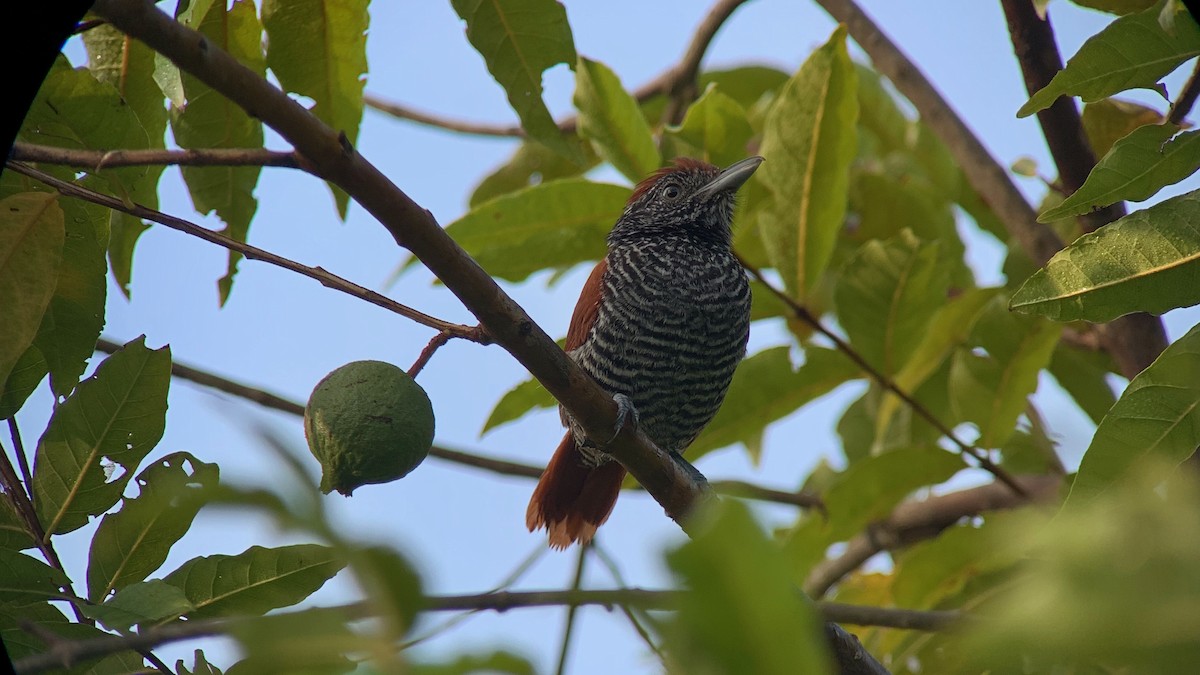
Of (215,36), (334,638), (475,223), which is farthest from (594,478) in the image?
(334,638)

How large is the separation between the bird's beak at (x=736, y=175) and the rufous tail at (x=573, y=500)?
1121 mm

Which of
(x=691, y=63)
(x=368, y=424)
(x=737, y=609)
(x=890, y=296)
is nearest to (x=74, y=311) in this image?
(x=368, y=424)

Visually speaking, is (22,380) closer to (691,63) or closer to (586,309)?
(586,309)

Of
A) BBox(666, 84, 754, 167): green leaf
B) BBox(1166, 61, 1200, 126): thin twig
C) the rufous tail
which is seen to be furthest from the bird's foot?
BBox(1166, 61, 1200, 126): thin twig

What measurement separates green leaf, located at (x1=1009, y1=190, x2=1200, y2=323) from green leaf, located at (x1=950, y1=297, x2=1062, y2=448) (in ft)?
4.45

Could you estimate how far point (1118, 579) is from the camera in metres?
0.79

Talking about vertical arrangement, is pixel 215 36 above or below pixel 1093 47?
above

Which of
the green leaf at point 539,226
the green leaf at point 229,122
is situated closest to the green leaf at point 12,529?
the green leaf at point 229,122

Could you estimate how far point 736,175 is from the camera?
4020mm

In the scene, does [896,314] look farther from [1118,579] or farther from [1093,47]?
[1118,579]

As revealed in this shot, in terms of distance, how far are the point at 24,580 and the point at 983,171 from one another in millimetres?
3015

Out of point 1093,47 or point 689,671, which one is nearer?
point 689,671

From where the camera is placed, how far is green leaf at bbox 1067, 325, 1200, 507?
1930mm

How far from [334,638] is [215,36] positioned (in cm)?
211
